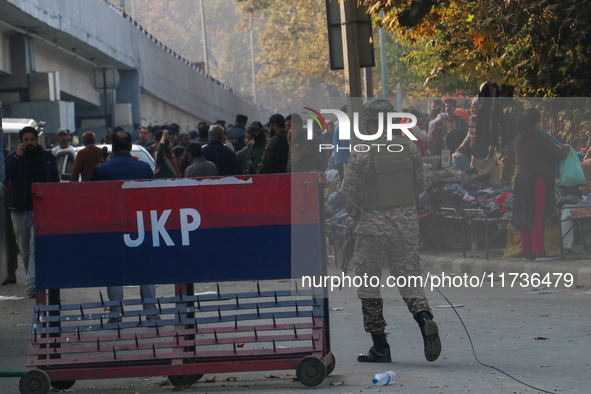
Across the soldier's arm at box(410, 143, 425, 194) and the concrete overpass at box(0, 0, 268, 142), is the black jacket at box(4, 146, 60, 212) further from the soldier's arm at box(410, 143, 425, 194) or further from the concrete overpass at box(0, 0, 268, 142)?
the concrete overpass at box(0, 0, 268, 142)

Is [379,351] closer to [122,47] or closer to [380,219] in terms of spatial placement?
[380,219]

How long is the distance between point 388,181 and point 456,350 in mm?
1420

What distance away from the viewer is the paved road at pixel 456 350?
586 cm

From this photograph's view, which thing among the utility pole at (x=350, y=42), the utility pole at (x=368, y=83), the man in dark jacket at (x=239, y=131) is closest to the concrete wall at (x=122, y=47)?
the man in dark jacket at (x=239, y=131)

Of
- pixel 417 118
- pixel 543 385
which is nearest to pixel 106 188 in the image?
pixel 543 385

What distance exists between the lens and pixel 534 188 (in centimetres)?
1195

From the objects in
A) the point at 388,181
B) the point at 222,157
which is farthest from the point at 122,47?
the point at 388,181

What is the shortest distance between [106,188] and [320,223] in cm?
145

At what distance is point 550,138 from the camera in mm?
12016

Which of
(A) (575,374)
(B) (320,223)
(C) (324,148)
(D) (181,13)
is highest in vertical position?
(D) (181,13)

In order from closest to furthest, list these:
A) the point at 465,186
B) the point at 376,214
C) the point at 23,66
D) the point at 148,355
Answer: the point at 148,355, the point at 376,214, the point at 465,186, the point at 23,66

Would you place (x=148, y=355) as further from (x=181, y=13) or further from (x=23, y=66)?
(x=181, y=13)

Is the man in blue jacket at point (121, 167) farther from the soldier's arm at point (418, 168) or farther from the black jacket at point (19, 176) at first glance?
the black jacket at point (19, 176)

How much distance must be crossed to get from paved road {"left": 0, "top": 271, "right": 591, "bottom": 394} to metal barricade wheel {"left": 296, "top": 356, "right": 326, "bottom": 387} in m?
0.08
